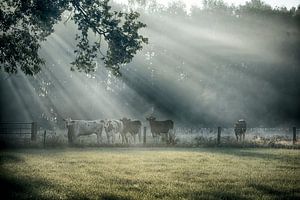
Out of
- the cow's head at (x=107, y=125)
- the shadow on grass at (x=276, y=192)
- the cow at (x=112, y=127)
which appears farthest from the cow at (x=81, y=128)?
the shadow on grass at (x=276, y=192)

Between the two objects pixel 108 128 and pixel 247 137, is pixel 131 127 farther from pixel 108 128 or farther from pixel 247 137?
pixel 247 137

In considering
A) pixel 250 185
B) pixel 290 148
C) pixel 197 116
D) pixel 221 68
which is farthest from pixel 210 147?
pixel 221 68

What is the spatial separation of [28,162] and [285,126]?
169 feet

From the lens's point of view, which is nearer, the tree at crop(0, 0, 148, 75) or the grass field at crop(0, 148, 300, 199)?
the grass field at crop(0, 148, 300, 199)

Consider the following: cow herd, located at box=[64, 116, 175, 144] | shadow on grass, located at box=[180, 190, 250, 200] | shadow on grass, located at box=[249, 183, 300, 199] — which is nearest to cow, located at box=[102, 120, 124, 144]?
→ cow herd, located at box=[64, 116, 175, 144]

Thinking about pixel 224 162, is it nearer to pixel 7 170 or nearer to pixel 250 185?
pixel 250 185

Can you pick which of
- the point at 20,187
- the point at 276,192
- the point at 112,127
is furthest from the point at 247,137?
the point at 20,187

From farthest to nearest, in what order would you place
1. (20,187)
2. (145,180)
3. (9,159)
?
(9,159), (145,180), (20,187)

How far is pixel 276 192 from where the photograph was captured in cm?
1078

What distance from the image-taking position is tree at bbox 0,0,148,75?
53.6ft

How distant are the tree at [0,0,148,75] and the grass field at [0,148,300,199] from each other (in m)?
4.41

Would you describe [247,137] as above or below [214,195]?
above

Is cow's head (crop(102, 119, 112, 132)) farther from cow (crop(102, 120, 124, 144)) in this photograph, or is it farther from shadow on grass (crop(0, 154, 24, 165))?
shadow on grass (crop(0, 154, 24, 165))

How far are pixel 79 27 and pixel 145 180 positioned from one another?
7.46 meters
